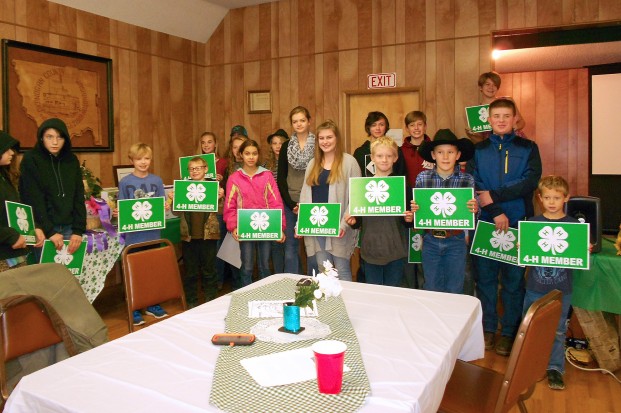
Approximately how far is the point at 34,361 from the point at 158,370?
82 centimetres

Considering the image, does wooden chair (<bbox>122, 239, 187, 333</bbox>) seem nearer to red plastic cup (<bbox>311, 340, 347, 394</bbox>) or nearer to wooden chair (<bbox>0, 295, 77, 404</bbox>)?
wooden chair (<bbox>0, 295, 77, 404</bbox>)

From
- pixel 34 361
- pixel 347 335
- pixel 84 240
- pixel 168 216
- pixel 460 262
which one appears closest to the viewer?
pixel 347 335

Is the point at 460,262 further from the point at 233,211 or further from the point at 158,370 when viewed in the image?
the point at 158,370

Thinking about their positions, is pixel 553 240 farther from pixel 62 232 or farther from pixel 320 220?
pixel 62 232

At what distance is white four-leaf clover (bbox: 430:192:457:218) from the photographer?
3.11 meters

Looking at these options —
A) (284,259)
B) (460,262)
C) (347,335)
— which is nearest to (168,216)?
(284,259)

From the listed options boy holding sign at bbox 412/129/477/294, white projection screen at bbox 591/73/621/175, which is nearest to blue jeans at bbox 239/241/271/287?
boy holding sign at bbox 412/129/477/294

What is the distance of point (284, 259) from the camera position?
14.1 ft

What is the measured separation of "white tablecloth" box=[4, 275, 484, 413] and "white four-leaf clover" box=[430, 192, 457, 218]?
41.9 inches

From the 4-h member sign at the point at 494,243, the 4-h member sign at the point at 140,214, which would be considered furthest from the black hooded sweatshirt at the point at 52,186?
the 4-h member sign at the point at 494,243

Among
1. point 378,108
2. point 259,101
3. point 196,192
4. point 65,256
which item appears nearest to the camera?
point 65,256

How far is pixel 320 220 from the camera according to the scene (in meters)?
3.38

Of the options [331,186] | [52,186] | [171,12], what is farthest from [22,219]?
[171,12]

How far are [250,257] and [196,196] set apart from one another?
636mm
